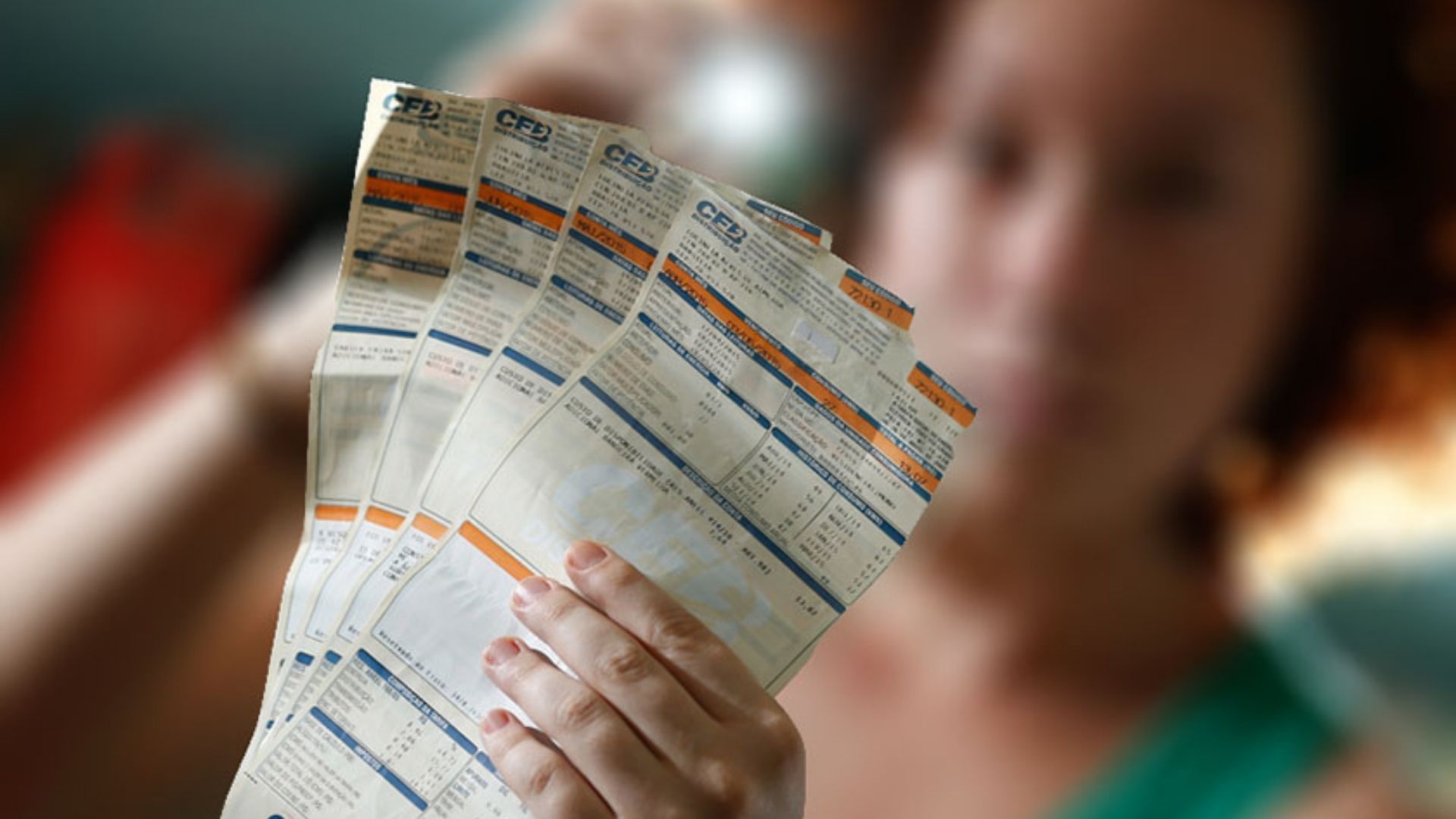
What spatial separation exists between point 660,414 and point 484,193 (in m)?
0.12

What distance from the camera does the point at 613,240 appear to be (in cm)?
48

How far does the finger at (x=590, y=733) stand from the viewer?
17.3 inches

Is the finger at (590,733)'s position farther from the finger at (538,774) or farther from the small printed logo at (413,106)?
the small printed logo at (413,106)

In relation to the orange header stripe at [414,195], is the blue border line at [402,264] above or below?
below

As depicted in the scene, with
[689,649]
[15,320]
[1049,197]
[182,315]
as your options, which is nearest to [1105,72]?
[1049,197]

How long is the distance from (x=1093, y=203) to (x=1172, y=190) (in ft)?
0.22

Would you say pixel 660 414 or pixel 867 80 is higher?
pixel 867 80

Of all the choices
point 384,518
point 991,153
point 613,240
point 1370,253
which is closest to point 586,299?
point 613,240

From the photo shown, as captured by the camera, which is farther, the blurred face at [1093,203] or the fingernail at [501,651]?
the blurred face at [1093,203]

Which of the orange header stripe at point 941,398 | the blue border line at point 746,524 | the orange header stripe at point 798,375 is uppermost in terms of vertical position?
the orange header stripe at point 941,398

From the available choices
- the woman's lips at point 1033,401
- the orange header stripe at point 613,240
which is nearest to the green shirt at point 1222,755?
the woman's lips at point 1033,401

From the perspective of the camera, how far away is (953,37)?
0.99 metres

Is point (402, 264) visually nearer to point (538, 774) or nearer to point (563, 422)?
point (563, 422)

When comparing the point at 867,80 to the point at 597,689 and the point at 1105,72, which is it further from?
the point at 597,689
